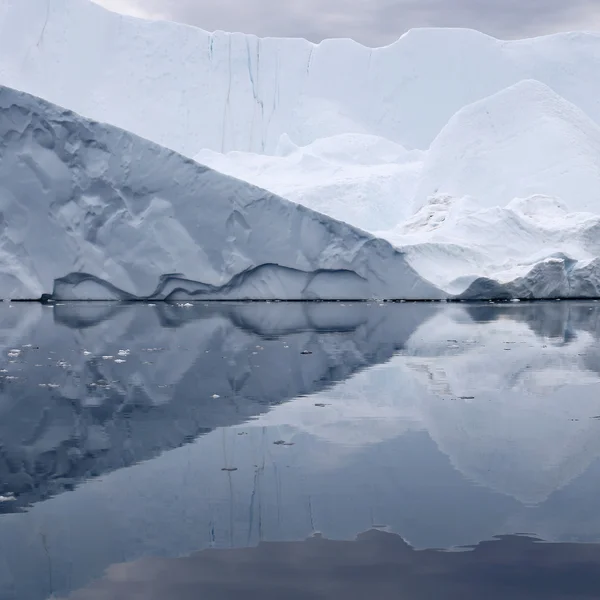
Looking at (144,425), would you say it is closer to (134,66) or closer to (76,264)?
(76,264)

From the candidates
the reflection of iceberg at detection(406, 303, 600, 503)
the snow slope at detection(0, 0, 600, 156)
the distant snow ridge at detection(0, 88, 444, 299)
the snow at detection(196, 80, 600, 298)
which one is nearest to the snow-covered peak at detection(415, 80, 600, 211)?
the snow at detection(196, 80, 600, 298)

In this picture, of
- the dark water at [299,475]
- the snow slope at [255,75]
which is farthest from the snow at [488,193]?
the dark water at [299,475]

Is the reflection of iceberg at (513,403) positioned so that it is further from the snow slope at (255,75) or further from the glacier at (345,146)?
the snow slope at (255,75)

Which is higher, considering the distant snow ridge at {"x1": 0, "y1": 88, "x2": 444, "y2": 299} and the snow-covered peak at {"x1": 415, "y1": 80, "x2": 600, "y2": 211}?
the snow-covered peak at {"x1": 415, "y1": 80, "x2": 600, "y2": 211}

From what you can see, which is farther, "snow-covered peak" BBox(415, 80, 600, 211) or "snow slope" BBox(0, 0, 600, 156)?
"snow slope" BBox(0, 0, 600, 156)

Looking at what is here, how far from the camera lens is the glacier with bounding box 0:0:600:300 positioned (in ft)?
48.5

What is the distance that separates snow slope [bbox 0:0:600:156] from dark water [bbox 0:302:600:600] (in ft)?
75.7

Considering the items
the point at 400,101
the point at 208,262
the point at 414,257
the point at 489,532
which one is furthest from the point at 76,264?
the point at 400,101

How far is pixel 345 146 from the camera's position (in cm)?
2769

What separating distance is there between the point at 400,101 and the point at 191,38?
748 cm

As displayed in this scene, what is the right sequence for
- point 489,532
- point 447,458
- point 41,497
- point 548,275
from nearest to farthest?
point 489,532, point 41,497, point 447,458, point 548,275

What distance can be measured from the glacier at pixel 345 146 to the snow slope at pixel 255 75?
5cm

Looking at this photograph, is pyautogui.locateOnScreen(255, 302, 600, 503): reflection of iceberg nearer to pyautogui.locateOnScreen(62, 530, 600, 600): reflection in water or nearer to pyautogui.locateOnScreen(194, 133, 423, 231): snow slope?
pyautogui.locateOnScreen(62, 530, 600, 600): reflection in water

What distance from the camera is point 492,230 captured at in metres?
17.7
